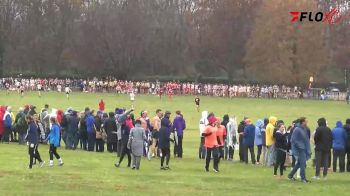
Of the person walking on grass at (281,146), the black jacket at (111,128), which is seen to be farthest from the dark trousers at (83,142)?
the person walking on grass at (281,146)

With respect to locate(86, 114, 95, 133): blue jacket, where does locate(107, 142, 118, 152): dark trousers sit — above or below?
below

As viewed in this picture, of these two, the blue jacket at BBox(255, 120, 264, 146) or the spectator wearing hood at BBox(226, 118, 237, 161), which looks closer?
the blue jacket at BBox(255, 120, 264, 146)

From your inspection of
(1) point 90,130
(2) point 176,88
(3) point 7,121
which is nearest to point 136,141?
(1) point 90,130

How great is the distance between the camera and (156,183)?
19422 millimetres

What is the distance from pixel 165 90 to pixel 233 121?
49926mm

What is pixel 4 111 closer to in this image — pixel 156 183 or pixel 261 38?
pixel 156 183

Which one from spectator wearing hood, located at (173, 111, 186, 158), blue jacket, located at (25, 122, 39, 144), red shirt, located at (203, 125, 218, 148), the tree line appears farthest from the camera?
the tree line

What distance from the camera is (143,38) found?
93812mm

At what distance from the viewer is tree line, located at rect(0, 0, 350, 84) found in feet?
292

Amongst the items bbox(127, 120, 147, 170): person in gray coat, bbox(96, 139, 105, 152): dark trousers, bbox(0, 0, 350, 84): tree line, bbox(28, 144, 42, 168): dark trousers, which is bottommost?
bbox(96, 139, 105, 152): dark trousers

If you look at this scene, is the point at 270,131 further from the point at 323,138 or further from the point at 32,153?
the point at 32,153

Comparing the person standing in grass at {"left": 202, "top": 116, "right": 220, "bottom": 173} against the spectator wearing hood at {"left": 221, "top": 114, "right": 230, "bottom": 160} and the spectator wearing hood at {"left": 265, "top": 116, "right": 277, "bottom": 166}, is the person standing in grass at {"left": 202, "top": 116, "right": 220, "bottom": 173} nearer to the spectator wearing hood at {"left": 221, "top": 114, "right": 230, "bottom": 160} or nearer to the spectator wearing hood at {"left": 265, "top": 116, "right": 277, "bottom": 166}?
the spectator wearing hood at {"left": 265, "top": 116, "right": 277, "bottom": 166}

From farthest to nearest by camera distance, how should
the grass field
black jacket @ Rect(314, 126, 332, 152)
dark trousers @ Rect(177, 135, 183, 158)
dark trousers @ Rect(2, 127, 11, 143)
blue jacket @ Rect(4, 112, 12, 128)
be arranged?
dark trousers @ Rect(2, 127, 11, 143) → blue jacket @ Rect(4, 112, 12, 128) → dark trousers @ Rect(177, 135, 183, 158) → black jacket @ Rect(314, 126, 332, 152) → the grass field

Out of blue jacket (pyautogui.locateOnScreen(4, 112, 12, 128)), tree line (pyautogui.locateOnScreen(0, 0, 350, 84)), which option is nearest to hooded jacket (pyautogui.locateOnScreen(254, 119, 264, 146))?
blue jacket (pyautogui.locateOnScreen(4, 112, 12, 128))
